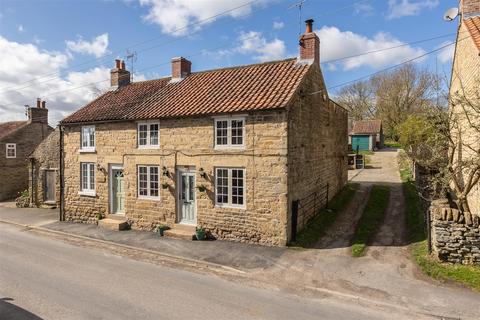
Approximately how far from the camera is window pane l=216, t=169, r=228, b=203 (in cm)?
1318

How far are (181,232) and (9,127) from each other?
26022 mm

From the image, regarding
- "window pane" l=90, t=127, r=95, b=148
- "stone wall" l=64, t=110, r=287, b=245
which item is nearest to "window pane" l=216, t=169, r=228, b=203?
"stone wall" l=64, t=110, r=287, b=245

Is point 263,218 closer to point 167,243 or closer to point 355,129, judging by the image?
point 167,243

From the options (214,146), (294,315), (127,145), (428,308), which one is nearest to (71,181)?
(127,145)

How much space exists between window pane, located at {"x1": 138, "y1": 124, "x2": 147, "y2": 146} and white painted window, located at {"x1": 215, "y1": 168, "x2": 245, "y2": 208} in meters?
4.30

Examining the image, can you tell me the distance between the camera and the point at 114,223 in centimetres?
1552

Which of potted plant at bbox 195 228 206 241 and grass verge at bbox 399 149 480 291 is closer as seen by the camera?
grass verge at bbox 399 149 480 291

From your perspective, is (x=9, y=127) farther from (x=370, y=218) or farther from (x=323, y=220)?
(x=370, y=218)

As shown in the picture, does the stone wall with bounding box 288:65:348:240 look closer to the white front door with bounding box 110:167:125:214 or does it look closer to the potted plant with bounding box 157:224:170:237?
the potted plant with bounding box 157:224:170:237

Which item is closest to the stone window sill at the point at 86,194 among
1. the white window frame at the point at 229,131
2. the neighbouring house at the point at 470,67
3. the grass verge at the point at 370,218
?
the white window frame at the point at 229,131

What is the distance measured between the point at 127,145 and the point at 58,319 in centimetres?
962

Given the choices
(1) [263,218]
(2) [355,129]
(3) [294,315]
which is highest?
(2) [355,129]

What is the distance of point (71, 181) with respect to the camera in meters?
17.7

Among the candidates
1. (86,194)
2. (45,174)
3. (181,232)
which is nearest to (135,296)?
(181,232)
